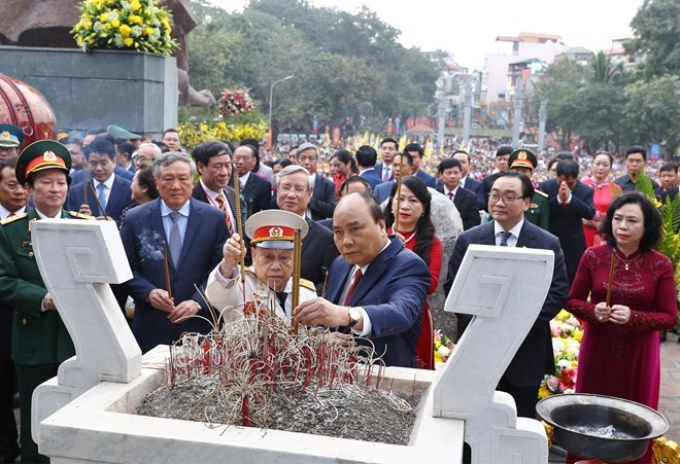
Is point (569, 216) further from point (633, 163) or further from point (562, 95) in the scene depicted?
point (562, 95)

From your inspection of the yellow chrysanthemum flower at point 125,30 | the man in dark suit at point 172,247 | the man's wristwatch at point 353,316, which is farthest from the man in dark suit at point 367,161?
the man's wristwatch at point 353,316

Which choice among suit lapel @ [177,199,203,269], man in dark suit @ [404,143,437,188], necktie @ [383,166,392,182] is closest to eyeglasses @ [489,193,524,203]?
suit lapel @ [177,199,203,269]

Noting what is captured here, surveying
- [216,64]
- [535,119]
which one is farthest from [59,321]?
[535,119]

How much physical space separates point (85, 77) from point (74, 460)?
8135mm

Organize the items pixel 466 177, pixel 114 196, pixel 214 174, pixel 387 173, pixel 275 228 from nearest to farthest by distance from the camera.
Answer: pixel 275 228, pixel 214 174, pixel 114 196, pixel 466 177, pixel 387 173

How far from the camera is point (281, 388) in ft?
7.02

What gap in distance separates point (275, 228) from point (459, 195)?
4.08 m

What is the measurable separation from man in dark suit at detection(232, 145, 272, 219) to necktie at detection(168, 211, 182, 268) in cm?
236

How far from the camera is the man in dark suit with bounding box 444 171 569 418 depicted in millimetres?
3826

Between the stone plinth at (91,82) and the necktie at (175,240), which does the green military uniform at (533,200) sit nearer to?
the necktie at (175,240)

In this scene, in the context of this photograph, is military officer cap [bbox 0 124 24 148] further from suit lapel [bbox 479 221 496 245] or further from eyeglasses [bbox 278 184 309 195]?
suit lapel [bbox 479 221 496 245]

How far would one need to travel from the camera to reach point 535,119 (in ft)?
181

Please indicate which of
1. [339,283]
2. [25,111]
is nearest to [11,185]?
[339,283]

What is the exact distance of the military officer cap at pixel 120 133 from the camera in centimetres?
866
